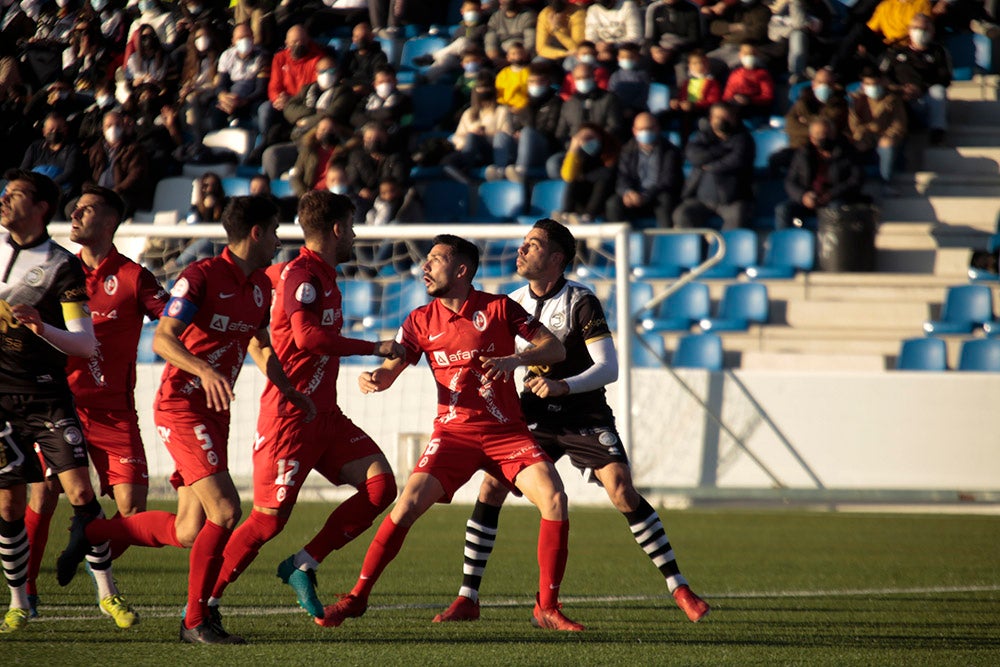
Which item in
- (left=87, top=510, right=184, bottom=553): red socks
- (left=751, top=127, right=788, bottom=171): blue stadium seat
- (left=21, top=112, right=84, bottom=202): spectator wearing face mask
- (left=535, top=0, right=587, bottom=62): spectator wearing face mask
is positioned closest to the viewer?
(left=87, top=510, right=184, bottom=553): red socks

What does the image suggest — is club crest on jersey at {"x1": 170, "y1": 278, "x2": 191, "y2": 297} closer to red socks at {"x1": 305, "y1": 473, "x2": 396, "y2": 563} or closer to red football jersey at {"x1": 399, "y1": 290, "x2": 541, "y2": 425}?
red football jersey at {"x1": 399, "y1": 290, "x2": 541, "y2": 425}

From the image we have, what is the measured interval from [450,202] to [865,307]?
522cm

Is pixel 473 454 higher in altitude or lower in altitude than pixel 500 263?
lower

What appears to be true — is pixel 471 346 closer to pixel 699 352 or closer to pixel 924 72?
pixel 699 352

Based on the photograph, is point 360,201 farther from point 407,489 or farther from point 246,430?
point 407,489

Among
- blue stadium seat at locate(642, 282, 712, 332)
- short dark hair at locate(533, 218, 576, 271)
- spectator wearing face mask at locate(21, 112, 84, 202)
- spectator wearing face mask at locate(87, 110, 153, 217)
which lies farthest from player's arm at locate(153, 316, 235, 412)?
spectator wearing face mask at locate(21, 112, 84, 202)

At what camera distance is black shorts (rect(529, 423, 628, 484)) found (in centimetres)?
684

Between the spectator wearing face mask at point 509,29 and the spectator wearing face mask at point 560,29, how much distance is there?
15.7 inches

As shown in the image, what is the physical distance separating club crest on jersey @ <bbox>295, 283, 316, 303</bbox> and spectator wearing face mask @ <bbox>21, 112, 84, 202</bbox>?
12.6 meters

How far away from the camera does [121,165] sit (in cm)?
1769

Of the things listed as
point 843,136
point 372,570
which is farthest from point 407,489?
point 843,136

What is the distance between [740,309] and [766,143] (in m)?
2.81

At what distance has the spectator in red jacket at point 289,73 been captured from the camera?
1920cm

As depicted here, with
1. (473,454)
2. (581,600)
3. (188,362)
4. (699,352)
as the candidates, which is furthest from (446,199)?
(188,362)
